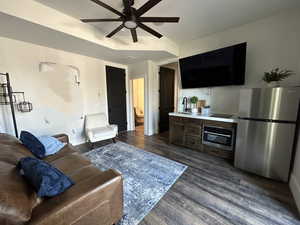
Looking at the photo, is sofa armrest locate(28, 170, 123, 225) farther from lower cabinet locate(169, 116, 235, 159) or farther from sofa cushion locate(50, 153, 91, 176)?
lower cabinet locate(169, 116, 235, 159)

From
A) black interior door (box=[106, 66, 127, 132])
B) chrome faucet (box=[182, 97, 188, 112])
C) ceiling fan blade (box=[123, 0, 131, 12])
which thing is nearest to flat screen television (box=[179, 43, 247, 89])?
chrome faucet (box=[182, 97, 188, 112])

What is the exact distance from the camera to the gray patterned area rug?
1.56m

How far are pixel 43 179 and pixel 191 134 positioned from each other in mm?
2779

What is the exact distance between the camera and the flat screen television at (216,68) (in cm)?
255

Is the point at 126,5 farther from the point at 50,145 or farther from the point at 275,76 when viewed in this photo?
the point at 275,76

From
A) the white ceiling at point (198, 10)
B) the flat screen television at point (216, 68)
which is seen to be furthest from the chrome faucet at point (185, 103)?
the white ceiling at point (198, 10)

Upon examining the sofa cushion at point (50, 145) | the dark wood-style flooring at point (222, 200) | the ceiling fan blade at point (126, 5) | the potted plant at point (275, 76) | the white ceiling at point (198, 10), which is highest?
the white ceiling at point (198, 10)

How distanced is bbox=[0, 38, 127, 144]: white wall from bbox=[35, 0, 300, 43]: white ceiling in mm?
1230

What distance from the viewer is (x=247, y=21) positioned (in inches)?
99.6

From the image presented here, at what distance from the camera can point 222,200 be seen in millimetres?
1644

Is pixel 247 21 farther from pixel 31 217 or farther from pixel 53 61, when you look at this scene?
pixel 53 61

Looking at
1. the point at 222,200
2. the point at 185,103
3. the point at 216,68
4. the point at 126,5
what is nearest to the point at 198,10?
the point at 216,68

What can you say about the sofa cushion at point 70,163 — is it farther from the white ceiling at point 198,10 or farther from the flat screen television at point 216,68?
the flat screen television at point 216,68

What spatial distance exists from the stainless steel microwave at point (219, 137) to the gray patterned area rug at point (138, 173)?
875 mm
